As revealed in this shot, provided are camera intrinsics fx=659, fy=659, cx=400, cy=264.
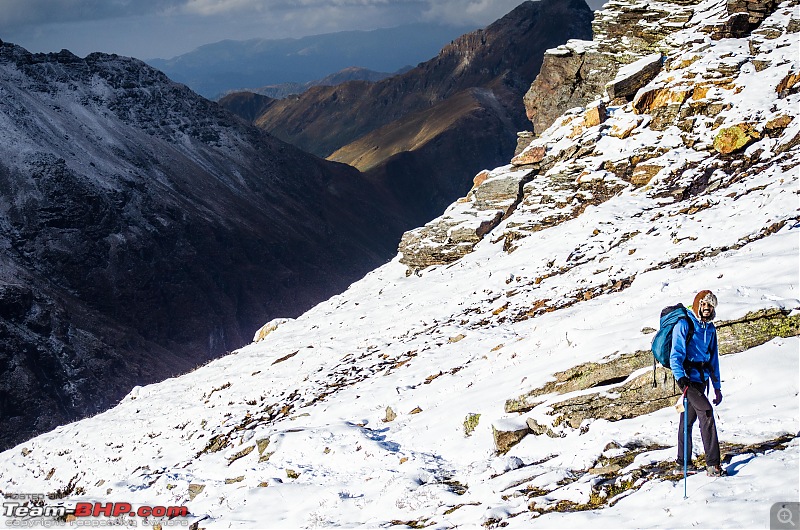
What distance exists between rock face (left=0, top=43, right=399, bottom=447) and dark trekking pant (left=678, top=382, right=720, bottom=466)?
2107 inches

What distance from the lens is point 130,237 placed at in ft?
254

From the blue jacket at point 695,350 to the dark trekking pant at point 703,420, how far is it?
160 mm

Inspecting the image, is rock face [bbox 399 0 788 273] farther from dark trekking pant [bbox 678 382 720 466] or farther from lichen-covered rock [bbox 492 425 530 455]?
dark trekking pant [bbox 678 382 720 466]

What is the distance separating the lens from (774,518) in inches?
249

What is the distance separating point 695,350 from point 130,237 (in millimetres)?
77974

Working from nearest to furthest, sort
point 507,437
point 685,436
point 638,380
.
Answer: point 685,436
point 638,380
point 507,437

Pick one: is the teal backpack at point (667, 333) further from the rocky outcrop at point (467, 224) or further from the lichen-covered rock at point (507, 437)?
the rocky outcrop at point (467, 224)

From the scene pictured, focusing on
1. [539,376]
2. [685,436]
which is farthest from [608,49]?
[685,436]

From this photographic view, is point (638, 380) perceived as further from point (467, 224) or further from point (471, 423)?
point (467, 224)

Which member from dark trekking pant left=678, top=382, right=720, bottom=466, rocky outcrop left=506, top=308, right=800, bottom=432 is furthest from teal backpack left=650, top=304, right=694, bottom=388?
rocky outcrop left=506, top=308, right=800, bottom=432

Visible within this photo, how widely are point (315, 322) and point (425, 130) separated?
467 feet

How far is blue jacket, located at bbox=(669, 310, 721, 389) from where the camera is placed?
7.87m

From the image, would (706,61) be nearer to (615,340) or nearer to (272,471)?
(615,340)

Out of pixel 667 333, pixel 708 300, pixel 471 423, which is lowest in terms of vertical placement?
pixel 471 423
